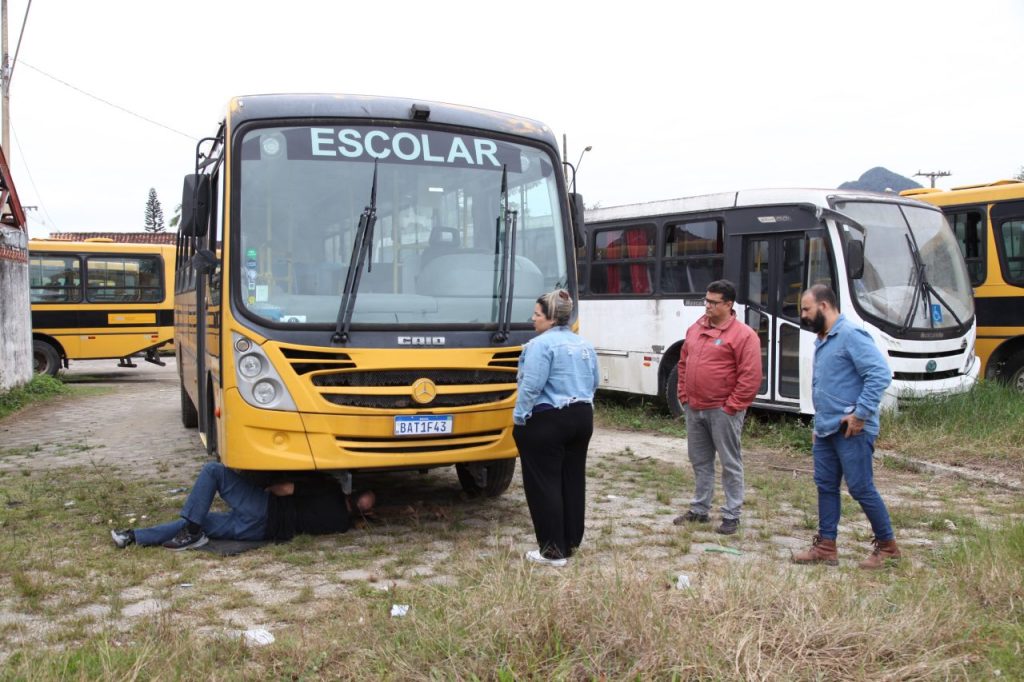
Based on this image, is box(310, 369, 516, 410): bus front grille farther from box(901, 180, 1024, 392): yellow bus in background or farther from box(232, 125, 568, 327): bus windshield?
box(901, 180, 1024, 392): yellow bus in background

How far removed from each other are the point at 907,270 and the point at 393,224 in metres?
6.77

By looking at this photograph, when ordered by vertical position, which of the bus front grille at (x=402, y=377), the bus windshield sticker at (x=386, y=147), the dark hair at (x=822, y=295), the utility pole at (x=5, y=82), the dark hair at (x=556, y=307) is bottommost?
the bus front grille at (x=402, y=377)

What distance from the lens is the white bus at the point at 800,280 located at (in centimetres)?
1060

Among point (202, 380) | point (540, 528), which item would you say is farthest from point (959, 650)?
point (202, 380)

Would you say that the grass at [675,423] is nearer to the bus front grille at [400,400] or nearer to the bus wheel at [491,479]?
the bus wheel at [491,479]

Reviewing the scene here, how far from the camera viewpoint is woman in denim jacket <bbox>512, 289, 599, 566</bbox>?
575cm

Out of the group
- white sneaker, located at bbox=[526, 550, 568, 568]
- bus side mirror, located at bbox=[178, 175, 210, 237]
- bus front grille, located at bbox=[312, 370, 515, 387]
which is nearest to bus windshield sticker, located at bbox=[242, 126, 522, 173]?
bus side mirror, located at bbox=[178, 175, 210, 237]

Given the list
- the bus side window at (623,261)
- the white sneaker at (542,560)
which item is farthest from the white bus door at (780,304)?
the white sneaker at (542,560)

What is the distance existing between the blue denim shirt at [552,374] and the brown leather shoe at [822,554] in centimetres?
167

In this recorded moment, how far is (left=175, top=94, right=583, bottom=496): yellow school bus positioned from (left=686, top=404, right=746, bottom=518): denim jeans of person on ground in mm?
1318

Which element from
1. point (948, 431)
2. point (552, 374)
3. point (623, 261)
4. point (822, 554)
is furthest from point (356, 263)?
point (623, 261)

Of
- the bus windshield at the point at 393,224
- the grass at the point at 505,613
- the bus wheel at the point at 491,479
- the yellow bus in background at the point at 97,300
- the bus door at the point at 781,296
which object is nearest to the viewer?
the grass at the point at 505,613

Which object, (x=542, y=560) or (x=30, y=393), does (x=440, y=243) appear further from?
(x=30, y=393)

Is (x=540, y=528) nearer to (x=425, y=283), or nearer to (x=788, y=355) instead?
(x=425, y=283)
